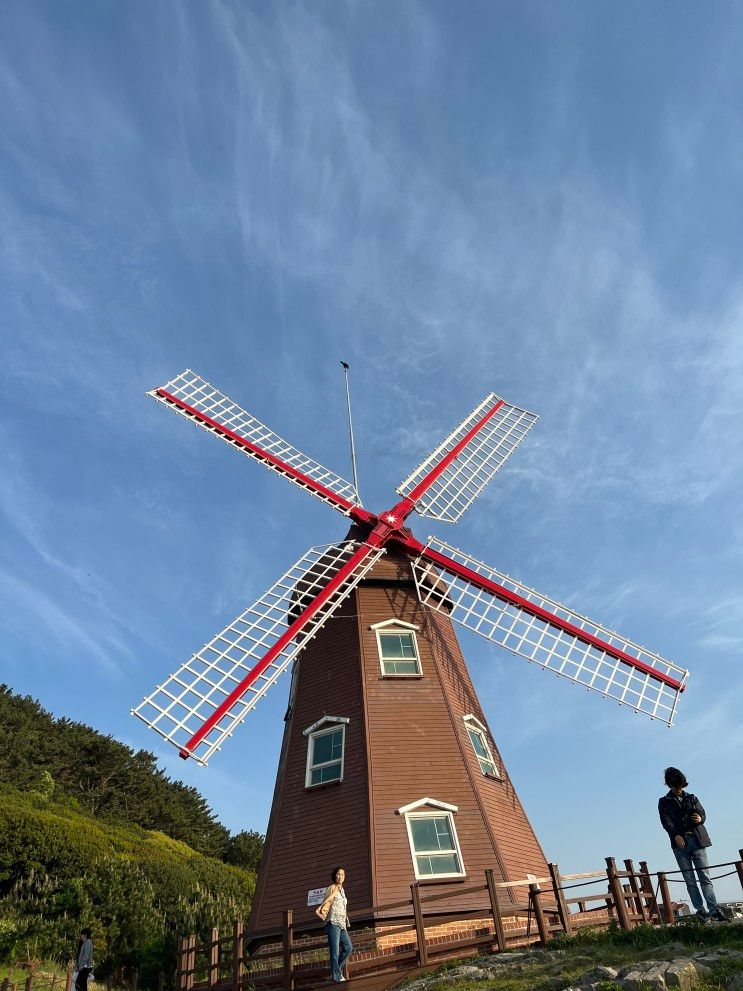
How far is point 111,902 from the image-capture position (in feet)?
92.2

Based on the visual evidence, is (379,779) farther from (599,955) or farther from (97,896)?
(97,896)

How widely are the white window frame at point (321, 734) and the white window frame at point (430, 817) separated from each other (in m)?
1.69

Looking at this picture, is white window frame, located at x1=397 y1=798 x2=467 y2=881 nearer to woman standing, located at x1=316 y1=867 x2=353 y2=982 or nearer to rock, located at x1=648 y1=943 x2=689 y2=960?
woman standing, located at x1=316 y1=867 x2=353 y2=982

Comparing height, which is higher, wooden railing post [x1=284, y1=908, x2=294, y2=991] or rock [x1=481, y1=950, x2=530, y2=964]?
wooden railing post [x1=284, y1=908, x2=294, y2=991]

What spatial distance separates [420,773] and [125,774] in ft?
146

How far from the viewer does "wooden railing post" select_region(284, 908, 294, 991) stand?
11.3 meters

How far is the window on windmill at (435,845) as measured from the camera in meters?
13.5

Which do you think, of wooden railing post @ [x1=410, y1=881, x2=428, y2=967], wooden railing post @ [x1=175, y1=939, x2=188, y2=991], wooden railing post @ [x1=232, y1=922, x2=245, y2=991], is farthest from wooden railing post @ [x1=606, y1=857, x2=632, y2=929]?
wooden railing post @ [x1=175, y1=939, x2=188, y2=991]

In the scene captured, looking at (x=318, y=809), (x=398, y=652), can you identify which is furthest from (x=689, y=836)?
(x=398, y=652)

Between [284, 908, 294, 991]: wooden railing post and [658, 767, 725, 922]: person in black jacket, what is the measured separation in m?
6.04

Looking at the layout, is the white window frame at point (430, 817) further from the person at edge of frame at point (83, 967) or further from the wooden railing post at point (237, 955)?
the person at edge of frame at point (83, 967)

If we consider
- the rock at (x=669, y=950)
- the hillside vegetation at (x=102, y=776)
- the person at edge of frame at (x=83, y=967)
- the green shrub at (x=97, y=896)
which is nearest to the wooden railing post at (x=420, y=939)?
the rock at (x=669, y=950)

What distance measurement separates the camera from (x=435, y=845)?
1388 cm

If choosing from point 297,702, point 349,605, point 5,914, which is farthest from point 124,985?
point 349,605
